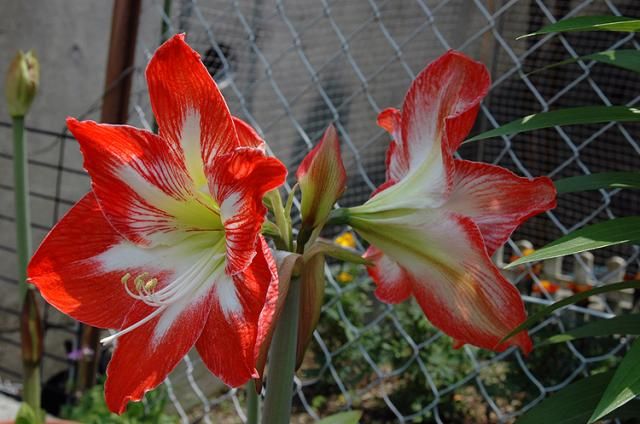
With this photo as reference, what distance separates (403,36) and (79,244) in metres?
1.53

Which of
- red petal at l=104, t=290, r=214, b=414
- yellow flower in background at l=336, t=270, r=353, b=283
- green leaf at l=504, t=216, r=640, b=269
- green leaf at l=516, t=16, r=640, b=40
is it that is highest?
green leaf at l=516, t=16, r=640, b=40

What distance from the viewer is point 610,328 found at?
0.71 metres

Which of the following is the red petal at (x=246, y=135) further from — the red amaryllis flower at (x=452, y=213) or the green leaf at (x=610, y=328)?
the green leaf at (x=610, y=328)

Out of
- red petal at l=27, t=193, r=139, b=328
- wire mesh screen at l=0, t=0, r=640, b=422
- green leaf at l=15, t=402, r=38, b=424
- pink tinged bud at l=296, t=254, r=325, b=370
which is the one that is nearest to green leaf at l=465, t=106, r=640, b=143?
pink tinged bud at l=296, t=254, r=325, b=370

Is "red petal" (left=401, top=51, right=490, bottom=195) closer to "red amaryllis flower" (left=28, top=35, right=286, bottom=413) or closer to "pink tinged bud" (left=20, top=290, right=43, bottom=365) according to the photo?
"red amaryllis flower" (left=28, top=35, right=286, bottom=413)

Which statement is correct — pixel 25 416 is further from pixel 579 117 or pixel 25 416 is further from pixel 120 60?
pixel 120 60

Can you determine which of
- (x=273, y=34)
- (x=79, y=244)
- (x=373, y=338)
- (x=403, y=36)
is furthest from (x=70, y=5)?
(x=79, y=244)

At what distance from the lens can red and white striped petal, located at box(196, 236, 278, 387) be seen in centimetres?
50

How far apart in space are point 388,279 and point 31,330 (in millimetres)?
734

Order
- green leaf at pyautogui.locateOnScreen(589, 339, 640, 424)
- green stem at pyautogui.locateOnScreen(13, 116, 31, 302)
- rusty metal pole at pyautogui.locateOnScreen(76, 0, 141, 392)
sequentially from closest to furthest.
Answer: green leaf at pyautogui.locateOnScreen(589, 339, 640, 424), green stem at pyautogui.locateOnScreen(13, 116, 31, 302), rusty metal pole at pyautogui.locateOnScreen(76, 0, 141, 392)

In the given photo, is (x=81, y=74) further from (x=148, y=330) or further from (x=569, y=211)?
(x=148, y=330)

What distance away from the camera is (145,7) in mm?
2355

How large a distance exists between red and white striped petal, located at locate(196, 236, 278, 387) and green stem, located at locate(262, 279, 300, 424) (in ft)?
0.12

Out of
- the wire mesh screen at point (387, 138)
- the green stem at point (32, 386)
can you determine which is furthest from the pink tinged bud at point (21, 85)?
the wire mesh screen at point (387, 138)
